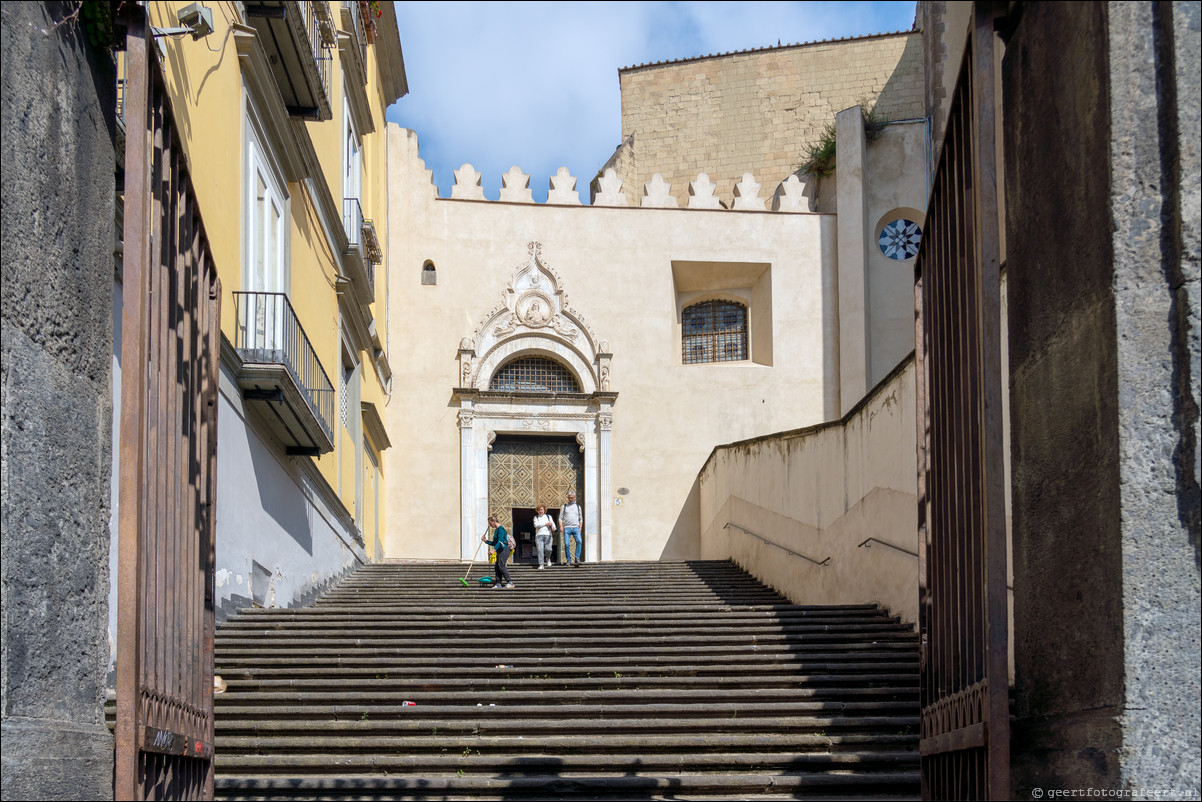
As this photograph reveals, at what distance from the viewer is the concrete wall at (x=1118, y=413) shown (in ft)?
9.93

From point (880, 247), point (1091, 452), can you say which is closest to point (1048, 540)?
point (1091, 452)

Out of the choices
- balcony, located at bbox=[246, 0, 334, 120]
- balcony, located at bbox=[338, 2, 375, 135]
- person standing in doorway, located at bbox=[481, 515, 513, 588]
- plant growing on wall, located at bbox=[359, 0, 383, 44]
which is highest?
plant growing on wall, located at bbox=[359, 0, 383, 44]

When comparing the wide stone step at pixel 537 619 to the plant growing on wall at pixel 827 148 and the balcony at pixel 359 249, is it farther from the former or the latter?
the plant growing on wall at pixel 827 148

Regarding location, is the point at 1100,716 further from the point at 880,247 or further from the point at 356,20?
the point at 880,247

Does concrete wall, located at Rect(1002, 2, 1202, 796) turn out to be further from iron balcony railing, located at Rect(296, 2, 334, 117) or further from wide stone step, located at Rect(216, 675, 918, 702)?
iron balcony railing, located at Rect(296, 2, 334, 117)

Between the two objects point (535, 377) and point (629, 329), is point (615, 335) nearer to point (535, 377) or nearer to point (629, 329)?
point (629, 329)

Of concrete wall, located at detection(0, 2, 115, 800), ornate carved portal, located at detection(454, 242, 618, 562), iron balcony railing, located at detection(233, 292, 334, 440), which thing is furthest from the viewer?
ornate carved portal, located at detection(454, 242, 618, 562)

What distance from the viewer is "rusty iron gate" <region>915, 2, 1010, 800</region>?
3.70m

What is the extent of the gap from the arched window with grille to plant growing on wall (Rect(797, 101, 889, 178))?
10.4ft

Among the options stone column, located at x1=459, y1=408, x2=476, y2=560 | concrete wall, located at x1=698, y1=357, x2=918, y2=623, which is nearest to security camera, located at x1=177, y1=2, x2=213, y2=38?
concrete wall, located at x1=698, y1=357, x2=918, y2=623

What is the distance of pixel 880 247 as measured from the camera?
83.7 feet

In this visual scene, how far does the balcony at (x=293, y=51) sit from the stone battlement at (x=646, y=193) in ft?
27.6

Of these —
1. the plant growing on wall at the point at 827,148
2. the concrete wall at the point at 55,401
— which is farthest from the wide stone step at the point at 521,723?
the plant growing on wall at the point at 827,148

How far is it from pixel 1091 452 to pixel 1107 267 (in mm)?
441
